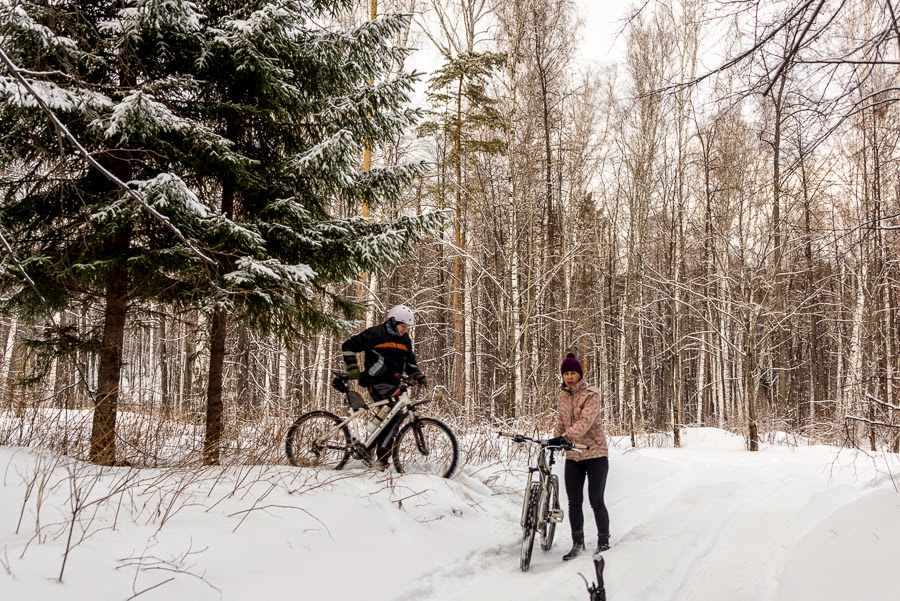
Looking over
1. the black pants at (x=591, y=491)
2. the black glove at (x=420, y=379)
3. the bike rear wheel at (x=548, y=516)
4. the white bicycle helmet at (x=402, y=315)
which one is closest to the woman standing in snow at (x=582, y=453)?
the black pants at (x=591, y=491)

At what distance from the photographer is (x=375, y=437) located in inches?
255

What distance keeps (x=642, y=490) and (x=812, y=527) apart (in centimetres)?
254

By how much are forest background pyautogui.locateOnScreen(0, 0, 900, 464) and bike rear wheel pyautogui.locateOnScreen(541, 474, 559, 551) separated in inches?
120

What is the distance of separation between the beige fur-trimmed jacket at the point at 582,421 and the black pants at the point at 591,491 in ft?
0.39

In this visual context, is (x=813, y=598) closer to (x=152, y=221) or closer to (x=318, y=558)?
(x=318, y=558)

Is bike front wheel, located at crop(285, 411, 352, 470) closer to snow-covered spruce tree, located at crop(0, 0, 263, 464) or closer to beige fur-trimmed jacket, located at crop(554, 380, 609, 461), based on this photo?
snow-covered spruce tree, located at crop(0, 0, 263, 464)

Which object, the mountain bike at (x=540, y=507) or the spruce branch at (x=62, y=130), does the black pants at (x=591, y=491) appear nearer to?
the mountain bike at (x=540, y=507)

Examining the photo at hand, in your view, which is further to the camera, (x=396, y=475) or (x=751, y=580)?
(x=396, y=475)

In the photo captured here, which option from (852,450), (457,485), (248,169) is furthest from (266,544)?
(852,450)

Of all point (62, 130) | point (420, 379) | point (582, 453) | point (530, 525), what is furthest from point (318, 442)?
point (62, 130)

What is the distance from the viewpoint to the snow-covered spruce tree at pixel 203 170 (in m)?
5.57

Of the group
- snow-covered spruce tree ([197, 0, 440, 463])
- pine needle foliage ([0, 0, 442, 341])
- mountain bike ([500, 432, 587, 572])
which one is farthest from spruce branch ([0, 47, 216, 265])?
mountain bike ([500, 432, 587, 572])

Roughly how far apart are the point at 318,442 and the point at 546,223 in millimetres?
12323

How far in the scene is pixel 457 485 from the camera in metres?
6.68
